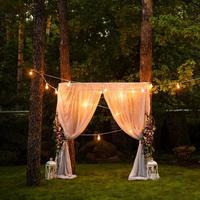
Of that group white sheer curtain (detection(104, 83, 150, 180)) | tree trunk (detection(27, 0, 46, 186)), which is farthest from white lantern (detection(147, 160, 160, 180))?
tree trunk (detection(27, 0, 46, 186))

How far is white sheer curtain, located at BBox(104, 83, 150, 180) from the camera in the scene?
1195 cm

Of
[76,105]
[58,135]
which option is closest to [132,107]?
[76,105]

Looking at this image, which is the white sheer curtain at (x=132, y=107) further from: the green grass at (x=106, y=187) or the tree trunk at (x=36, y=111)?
the tree trunk at (x=36, y=111)

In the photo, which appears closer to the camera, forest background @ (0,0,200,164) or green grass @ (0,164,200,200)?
green grass @ (0,164,200,200)

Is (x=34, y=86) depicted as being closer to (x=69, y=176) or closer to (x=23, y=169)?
(x=69, y=176)

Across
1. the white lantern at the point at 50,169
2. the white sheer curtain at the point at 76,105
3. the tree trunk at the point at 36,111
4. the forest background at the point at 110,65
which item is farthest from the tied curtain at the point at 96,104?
the forest background at the point at 110,65

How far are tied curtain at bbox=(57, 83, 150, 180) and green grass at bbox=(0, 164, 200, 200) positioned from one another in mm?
633

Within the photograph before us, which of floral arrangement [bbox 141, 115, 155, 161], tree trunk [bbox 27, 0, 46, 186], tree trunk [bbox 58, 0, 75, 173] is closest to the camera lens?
tree trunk [bbox 27, 0, 46, 186]

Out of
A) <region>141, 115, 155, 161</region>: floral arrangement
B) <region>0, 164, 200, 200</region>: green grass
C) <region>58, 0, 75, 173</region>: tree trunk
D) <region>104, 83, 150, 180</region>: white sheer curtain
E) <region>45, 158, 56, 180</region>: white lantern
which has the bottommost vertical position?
<region>0, 164, 200, 200</region>: green grass

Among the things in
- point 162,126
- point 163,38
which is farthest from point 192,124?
point 163,38

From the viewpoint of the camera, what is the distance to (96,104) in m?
12.3

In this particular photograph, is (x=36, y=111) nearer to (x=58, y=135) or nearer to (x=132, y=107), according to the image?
(x=58, y=135)

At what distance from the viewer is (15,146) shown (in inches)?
650

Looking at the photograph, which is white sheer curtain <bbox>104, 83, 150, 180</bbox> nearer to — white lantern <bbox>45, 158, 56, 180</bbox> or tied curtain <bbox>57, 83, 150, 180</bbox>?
tied curtain <bbox>57, 83, 150, 180</bbox>
